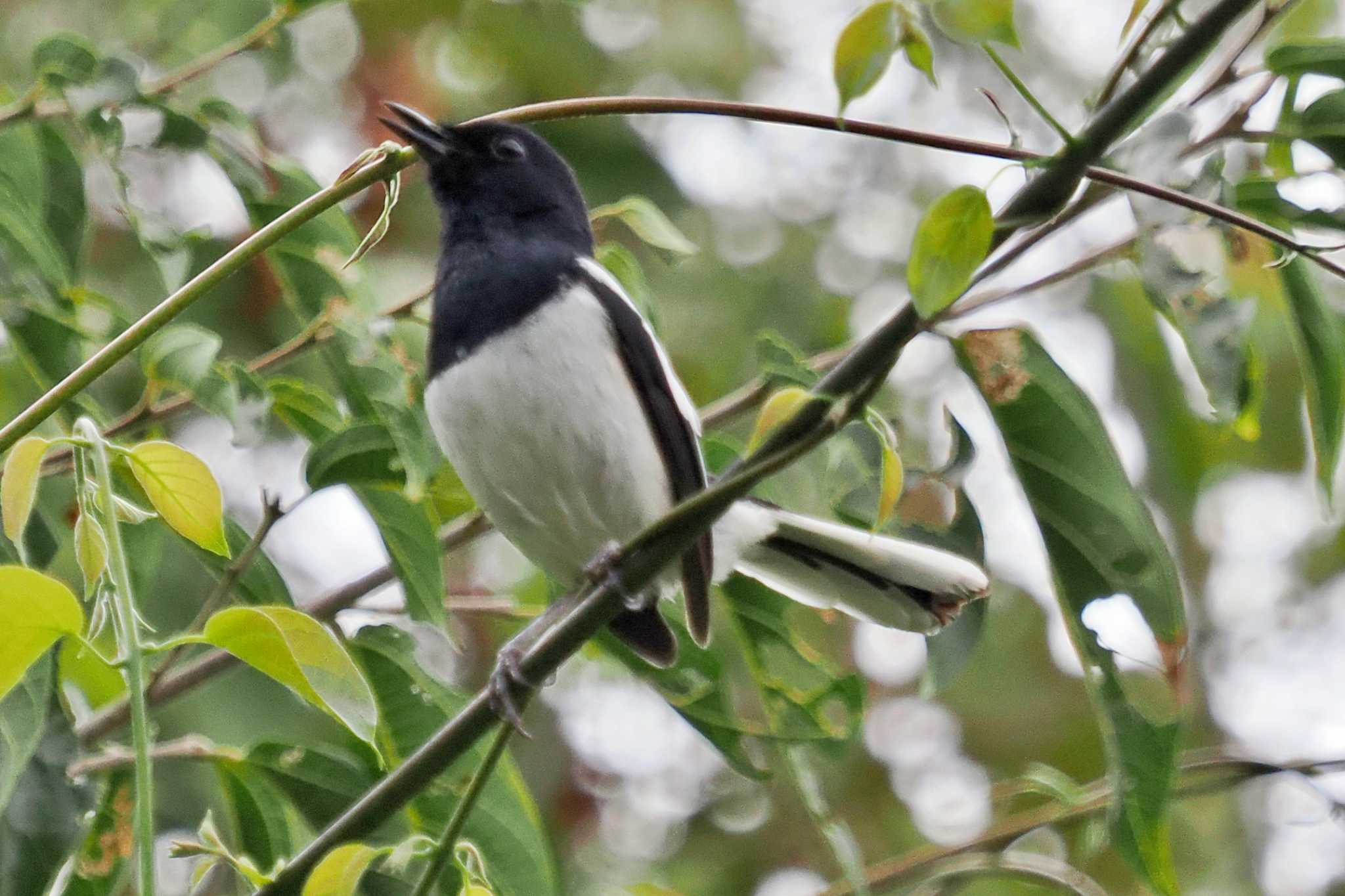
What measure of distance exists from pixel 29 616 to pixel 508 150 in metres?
2.19

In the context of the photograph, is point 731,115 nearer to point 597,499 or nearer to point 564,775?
point 597,499

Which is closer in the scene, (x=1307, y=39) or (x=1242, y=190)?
(x=1307, y=39)

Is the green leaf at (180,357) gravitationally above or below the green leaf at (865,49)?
above

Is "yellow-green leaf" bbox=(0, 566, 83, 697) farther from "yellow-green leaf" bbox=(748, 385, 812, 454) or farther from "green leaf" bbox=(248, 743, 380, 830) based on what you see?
"green leaf" bbox=(248, 743, 380, 830)

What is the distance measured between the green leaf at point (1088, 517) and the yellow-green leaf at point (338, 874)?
2.77 ft

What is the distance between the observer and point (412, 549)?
2.05 meters

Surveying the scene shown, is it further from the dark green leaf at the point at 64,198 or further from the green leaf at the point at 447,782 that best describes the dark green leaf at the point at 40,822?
the dark green leaf at the point at 64,198

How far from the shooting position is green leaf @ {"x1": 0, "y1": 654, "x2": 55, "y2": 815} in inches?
55.7

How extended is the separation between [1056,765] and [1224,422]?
398 cm

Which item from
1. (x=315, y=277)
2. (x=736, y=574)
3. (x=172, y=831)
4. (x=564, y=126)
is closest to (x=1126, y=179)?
(x=315, y=277)

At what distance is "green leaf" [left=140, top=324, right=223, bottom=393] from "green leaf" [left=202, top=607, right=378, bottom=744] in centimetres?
67

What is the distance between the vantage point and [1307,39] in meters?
1.63

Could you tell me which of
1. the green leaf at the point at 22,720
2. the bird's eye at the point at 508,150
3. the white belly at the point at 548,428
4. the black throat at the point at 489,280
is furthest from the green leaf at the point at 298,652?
the bird's eye at the point at 508,150

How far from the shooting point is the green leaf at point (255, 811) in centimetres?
205
